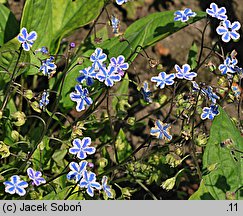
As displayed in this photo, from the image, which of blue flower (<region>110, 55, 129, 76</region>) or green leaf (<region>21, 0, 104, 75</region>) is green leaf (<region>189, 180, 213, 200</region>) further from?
green leaf (<region>21, 0, 104, 75</region>)

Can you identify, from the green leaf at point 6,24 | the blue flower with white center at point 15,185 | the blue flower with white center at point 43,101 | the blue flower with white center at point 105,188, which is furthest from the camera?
the green leaf at point 6,24

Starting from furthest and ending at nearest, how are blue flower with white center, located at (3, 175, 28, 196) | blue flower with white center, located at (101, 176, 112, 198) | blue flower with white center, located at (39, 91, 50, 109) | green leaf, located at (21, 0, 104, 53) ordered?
green leaf, located at (21, 0, 104, 53), blue flower with white center, located at (39, 91, 50, 109), blue flower with white center, located at (101, 176, 112, 198), blue flower with white center, located at (3, 175, 28, 196)

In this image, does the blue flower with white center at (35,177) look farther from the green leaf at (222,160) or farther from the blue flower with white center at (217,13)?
the blue flower with white center at (217,13)

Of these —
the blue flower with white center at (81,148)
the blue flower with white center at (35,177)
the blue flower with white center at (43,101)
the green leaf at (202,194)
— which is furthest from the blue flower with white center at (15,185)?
the green leaf at (202,194)

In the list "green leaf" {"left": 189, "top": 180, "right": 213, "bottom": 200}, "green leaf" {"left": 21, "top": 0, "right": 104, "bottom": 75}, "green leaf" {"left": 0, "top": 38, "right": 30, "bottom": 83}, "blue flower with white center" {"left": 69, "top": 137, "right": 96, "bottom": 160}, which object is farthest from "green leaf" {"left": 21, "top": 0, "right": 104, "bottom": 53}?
"green leaf" {"left": 189, "top": 180, "right": 213, "bottom": 200}

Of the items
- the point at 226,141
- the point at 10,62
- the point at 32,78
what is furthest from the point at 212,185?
the point at 32,78

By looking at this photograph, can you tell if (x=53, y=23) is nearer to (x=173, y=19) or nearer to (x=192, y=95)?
(x=173, y=19)

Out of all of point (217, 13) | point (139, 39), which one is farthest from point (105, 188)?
point (217, 13)
